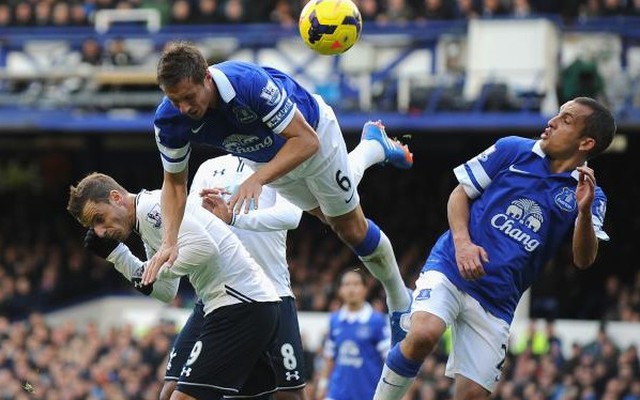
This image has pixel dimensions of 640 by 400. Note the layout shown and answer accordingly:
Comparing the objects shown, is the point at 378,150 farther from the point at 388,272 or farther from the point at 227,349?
the point at 227,349

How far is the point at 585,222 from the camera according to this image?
27.8ft

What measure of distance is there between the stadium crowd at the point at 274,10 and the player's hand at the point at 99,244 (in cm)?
1403

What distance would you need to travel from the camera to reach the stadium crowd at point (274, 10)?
22.5 m

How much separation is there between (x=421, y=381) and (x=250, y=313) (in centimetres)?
826

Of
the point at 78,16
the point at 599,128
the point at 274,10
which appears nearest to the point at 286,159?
the point at 599,128

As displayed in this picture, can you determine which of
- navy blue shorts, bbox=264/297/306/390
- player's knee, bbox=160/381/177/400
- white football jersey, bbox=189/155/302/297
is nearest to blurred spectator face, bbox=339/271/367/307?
white football jersey, bbox=189/155/302/297

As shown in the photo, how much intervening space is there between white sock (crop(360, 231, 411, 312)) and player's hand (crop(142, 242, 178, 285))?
6.00 ft

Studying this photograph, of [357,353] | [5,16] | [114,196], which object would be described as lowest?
[357,353]

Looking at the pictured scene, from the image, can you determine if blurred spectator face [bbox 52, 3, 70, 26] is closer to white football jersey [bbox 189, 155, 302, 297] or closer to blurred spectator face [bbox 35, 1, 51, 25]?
blurred spectator face [bbox 35, 1, 51, 25]

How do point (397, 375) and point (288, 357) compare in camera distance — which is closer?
point (397, 375)

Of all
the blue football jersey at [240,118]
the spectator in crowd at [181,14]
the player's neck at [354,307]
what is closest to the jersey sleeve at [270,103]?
the blue football jersey at [240,118]

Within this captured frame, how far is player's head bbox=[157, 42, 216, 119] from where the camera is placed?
8.05 meters

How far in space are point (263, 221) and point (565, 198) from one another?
2308 millimetres

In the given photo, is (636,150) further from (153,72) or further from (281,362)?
(281,362)
